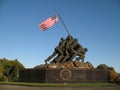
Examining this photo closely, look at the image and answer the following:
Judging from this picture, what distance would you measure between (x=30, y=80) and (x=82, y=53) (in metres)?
7.62

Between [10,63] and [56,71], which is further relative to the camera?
[10,63]

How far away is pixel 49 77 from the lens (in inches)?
1156

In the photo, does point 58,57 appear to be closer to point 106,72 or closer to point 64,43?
point 64,43

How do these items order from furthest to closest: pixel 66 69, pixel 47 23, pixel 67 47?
pixel 67 47, pixel 47 23, pixel 66 69

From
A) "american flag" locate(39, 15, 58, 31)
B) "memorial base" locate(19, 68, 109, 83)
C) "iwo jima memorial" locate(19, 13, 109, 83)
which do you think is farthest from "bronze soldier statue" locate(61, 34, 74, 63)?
"memorial base" locate(19, 68, 109, 83)

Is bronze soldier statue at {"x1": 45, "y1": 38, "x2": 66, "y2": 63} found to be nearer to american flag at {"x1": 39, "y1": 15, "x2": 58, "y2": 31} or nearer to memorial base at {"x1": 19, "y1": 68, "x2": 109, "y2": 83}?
american flag at {"x1": 39, "y1": 15, "x2": 58, "y2": 31}

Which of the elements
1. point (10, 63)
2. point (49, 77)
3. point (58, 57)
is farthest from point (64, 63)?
point (10, 63)

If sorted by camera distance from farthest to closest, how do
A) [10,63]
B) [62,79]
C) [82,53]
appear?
[10,63] < [82,53] < [62,79]

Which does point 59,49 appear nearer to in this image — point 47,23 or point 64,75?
point 47,23

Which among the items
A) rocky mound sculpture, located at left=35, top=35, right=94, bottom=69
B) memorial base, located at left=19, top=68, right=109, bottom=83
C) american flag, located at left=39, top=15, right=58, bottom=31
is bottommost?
memorial base, located at left=19, top=68, right=109, bottom=83

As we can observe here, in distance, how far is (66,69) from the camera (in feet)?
96.8

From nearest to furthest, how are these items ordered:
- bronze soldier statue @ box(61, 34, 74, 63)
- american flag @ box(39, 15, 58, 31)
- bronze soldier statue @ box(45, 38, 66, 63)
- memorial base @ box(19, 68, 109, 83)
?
memorial base @ box(19, 68, 109, 83) → american flag @ box(39, 15, 58, 31) → bronze soldier statue @ box(61, 34, 74, 63) → bronze soldier statue @ box(45, 38, 66, 63)

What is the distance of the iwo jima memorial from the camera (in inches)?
1160

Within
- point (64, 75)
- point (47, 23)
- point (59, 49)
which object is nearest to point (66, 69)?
point (64, 75)
